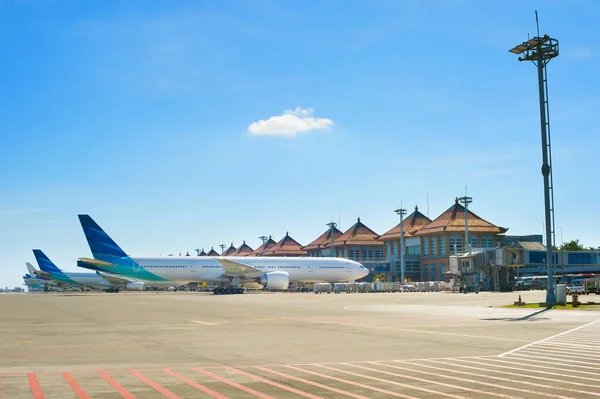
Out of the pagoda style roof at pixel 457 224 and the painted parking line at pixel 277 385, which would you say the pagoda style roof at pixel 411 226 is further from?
the painted parking line at pixel 277 385

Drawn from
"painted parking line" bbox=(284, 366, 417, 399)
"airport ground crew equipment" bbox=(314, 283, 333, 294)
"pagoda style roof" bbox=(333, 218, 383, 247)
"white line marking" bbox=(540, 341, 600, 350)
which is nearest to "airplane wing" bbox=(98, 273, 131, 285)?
"airport ground crew equipment" bbox=(314, 283, 333, 294)

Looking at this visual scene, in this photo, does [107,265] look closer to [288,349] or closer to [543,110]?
[543,110]

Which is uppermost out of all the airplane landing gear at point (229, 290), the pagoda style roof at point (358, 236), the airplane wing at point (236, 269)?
the pagoda style roof at point (358, 236)

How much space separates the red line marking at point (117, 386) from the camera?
10.0 metres

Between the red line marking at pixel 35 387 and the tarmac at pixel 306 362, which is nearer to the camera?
the red line marking at pixel 35 387

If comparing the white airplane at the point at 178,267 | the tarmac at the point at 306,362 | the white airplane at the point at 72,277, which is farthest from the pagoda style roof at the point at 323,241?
the tarmac at the point at 306,362

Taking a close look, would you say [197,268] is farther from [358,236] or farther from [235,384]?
[358,236]

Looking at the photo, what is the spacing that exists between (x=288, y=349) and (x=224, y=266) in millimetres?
61871

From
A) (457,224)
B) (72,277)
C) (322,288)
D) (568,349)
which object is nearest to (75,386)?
(568,349)

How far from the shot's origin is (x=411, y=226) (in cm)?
13900

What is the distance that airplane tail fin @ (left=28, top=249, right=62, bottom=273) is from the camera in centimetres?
10912

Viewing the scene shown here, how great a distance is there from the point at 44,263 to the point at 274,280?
5245 cm

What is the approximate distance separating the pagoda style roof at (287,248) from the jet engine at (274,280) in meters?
99.6

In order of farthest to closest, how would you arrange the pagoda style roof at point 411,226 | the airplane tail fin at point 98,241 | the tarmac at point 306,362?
the pagoda style roof at point 411,226 < the airplane tail fin at point 98,241 < the tarmac at point 306,362
